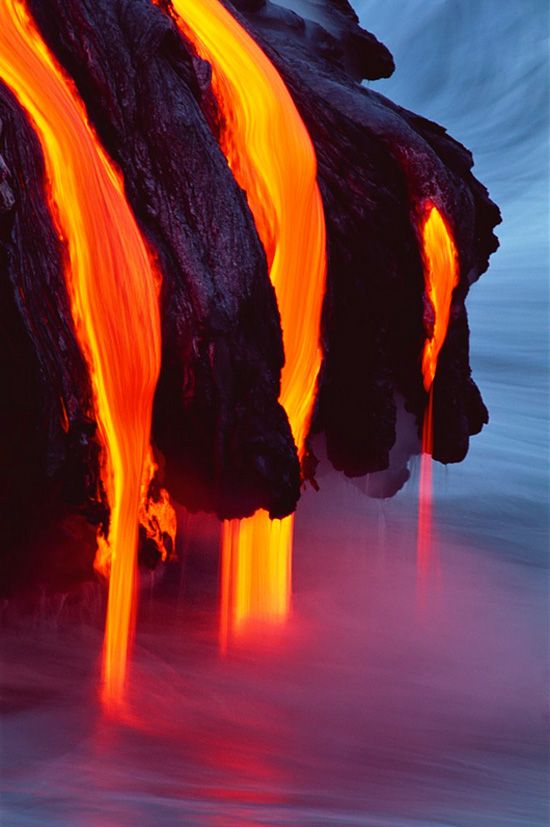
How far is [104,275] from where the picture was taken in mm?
3236

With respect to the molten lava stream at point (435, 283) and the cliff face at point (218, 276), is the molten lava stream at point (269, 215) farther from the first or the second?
the molten lava stream at point (435, 283)

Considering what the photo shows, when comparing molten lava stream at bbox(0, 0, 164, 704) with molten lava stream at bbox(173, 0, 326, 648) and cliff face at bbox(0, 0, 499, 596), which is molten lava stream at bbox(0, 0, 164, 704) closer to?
cliff face at bbox(0, 0, 499, 596)

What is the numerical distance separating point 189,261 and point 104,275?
328 mm

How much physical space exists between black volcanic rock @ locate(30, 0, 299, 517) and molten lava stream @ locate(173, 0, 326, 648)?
316 millimetres

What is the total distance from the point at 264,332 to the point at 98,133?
0.66 metres

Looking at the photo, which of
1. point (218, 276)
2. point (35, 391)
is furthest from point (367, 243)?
point (35, 391)

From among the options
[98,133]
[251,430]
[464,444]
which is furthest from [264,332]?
[464,444]

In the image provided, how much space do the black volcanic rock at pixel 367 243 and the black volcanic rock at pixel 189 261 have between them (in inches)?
27.9

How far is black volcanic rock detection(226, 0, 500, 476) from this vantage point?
4.43 m

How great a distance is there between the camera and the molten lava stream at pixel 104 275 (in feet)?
10.5

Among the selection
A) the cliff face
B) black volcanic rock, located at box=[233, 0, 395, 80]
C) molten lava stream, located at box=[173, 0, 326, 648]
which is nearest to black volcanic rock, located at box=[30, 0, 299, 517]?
the cliff face

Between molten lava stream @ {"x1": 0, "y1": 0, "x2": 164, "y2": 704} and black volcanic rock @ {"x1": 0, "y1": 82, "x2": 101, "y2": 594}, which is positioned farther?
molten lava stream @ {"x1": 0, "y1": 0, "x2": 164, "y2": 704}

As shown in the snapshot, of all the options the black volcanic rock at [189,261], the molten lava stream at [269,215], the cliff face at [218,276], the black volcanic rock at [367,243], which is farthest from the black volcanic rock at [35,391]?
the black volcanic rock at [367,243]

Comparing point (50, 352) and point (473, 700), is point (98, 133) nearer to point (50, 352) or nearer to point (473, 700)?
point (50, 352)
